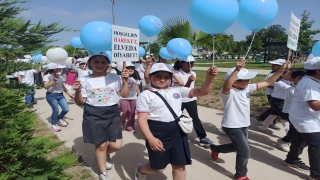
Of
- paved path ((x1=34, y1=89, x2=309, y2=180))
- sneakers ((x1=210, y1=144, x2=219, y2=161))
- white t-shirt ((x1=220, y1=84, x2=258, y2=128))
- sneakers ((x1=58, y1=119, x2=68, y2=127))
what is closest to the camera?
white t-shirt ((x1=220, y1=84, x2=258, y2=128))

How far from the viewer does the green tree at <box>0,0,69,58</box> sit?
1.80 metres

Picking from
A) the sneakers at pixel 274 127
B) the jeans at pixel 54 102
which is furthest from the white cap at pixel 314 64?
the jeans at pixel 54 102

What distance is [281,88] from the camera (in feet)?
15.0

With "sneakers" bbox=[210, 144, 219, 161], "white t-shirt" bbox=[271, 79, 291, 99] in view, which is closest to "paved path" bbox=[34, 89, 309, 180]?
"sneakers" bbox=[210, 144, 219, 161]

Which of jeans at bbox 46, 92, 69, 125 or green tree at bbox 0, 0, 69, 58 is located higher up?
green tree at bbox 0, 0, 69, 58

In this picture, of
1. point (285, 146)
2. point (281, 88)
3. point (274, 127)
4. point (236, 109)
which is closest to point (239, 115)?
point (236, 109)

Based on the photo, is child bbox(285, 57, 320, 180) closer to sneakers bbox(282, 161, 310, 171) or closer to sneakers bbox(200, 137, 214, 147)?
sneakers bbox(282, 161, 310, 171)

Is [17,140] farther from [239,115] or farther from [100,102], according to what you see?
→ [239,115]

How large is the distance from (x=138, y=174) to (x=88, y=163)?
3.55 ft

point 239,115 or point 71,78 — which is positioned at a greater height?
point 239,115

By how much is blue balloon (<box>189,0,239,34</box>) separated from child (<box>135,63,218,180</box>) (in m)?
0.66

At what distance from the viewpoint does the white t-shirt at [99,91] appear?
3137mm

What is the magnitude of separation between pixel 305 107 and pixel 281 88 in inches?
59.5

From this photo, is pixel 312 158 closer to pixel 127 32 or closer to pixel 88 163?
pixel 127 32
